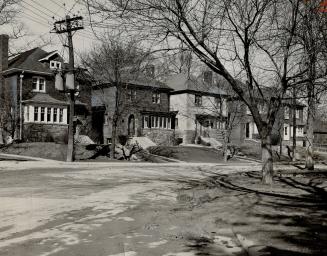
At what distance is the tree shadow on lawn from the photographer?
6.73 meters

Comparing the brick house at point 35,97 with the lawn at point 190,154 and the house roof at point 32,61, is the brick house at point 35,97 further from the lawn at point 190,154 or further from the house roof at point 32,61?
the lawn at point 190,154

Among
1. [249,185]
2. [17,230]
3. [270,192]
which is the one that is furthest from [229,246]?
[249,185]

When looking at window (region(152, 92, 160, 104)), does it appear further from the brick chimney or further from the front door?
the brick chimney

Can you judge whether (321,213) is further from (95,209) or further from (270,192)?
(95,209)

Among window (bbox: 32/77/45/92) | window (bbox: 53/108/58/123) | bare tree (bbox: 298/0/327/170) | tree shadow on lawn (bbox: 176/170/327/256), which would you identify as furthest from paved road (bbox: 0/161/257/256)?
window (bbox: 32/77/45/92)

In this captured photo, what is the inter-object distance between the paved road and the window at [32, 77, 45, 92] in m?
29.6

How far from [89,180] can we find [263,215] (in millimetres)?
10125

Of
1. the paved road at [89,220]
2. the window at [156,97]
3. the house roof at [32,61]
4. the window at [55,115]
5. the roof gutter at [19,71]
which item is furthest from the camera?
the window at [156,97]

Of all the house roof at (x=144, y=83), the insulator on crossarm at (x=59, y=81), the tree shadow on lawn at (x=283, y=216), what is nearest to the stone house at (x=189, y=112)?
the house roof at (x=144, y=83)

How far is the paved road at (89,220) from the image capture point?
684cm

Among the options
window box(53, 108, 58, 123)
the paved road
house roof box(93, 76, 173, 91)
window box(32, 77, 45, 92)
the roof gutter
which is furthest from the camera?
window box(53, 108, 58, 123)

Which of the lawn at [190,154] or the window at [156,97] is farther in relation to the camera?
the window at [156,97]

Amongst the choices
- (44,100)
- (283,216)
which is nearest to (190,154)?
(44,100)

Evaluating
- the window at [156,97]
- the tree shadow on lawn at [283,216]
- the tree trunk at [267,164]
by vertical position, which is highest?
the window at [156,97]
